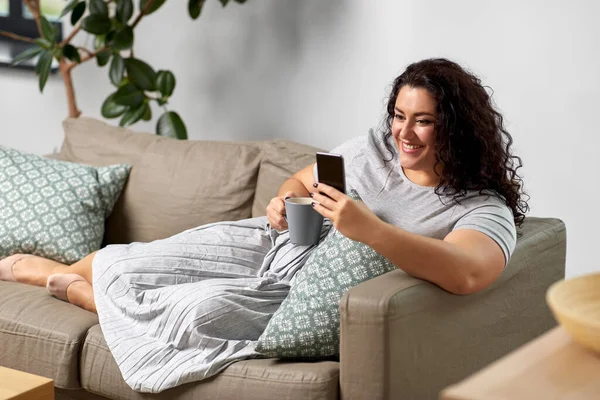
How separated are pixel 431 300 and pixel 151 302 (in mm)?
717

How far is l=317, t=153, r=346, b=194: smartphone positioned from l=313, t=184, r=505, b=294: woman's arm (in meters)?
0.03

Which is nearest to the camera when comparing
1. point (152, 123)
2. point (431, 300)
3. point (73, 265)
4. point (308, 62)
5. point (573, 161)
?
point (431, 300)

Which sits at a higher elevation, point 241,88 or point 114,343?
point 241,88

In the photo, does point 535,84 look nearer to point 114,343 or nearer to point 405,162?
point 405,162

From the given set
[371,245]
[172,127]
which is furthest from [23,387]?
[172,127]

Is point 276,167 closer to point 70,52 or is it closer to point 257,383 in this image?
point 257,383

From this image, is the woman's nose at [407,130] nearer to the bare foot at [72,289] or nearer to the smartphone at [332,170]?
the smartphone at [332,170]

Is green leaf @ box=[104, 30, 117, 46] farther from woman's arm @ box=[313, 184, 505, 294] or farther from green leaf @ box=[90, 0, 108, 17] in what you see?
woman's arm @ box=[313, 184, 505, 294]

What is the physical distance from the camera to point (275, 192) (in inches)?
102

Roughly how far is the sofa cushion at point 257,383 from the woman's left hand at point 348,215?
0.31 m

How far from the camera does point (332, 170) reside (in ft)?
5.83

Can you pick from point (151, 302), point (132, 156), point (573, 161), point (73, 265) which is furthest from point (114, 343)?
point (573, 161)

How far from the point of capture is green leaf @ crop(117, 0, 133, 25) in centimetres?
327

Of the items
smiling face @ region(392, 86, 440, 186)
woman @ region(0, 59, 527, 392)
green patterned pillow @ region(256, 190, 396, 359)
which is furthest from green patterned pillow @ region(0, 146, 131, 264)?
smiling face @ region(392, 86, 440, 186)
